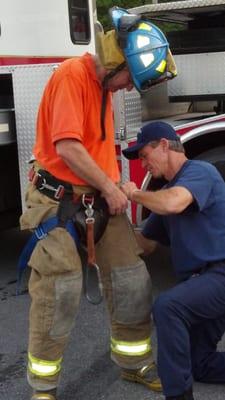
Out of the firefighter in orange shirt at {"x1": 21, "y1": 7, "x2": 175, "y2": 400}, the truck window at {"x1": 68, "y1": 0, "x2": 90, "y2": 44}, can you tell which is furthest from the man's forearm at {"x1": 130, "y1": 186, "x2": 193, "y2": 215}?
the truck window at {"x1": 68, "y1": 0, "x2": 90, "y2": 44}

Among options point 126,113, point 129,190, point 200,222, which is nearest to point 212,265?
point 200,222

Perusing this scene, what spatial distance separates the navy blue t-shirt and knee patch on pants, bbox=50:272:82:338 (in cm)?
51

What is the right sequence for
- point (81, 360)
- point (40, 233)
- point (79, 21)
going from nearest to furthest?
point (40, 233) < point (81, 360) < point (79, 21)

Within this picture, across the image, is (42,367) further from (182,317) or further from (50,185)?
(50,185)

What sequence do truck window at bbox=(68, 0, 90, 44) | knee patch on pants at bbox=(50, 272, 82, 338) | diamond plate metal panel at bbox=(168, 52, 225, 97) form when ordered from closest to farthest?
knee patch on pants at bbox=(50, 272, 82, 338) < diamond plate metal panel at bbox=(168, 52, 225, 97) < truck window at bbox=(68, 0, 90, 44)

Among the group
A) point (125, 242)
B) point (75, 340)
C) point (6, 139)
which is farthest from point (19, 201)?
point (125, 242)

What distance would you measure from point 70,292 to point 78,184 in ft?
1.61

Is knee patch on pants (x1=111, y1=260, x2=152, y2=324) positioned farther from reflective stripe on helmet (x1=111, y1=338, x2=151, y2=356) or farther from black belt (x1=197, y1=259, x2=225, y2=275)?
black belt (x1=197, y1=259, x2=225, y2=275)

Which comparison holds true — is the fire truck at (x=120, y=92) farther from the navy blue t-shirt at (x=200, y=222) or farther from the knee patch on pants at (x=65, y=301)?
the knee patch on pants at (x=65, y=301)

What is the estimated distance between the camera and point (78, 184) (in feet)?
10.1

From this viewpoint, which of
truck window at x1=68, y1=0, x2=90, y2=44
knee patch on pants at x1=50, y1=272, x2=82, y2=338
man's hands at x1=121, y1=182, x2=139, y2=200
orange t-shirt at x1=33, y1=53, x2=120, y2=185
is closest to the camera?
orange t-shirt at x1=33, y1=53, x2=120, y2=185

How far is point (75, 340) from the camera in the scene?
13.0 ft

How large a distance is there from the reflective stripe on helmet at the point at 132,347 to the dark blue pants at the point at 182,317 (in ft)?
0.82

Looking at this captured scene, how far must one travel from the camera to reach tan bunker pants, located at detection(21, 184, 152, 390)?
9.93 feet
